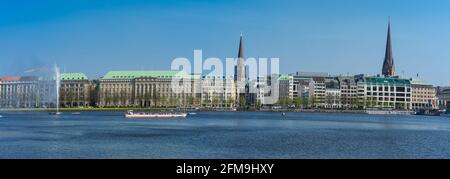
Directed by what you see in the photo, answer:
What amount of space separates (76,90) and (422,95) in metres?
91.1

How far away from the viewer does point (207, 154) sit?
23.1 meters

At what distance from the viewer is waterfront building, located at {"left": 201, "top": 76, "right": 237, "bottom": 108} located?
443 feet

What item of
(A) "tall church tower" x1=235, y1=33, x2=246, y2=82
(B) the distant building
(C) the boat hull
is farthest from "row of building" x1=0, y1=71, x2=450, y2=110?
(C) the boat hull

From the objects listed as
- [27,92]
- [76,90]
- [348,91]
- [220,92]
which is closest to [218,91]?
[220,92]

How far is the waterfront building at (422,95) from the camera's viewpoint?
495 ft

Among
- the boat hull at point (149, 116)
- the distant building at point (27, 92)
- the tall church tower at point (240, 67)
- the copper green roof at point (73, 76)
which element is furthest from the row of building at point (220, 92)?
the boat hull at point (149, 116)

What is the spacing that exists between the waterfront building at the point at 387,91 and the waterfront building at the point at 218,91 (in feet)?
107

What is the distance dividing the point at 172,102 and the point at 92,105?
20242 mm

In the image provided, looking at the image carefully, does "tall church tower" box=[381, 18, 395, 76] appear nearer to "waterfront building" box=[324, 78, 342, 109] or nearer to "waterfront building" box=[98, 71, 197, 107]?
"waterfront building" box=[324, 78, 342, 109]

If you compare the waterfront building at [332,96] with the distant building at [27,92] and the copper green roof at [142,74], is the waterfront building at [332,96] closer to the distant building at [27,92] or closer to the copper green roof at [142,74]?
the copper green roof at [142,74]

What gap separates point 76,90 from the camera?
13288 centimetres
